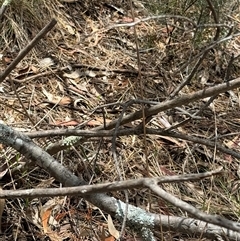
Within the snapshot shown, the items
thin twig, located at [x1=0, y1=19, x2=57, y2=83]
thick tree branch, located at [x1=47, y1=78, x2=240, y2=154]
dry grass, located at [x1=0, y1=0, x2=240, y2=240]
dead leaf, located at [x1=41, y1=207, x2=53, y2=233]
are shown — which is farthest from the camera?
dry grass, located at [x1=0, y1=0, x2=240, y2=240]

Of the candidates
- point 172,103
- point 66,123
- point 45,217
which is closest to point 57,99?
point 66,123

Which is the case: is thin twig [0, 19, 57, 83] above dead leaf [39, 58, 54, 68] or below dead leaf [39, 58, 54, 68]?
above

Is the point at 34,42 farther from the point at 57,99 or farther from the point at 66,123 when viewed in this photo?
the point at 57,99

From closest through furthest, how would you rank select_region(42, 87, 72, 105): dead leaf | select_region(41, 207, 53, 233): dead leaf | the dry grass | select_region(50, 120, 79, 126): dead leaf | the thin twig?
the thin twig
select_region(41, 207, 53, 233): dead leaf
the dry grass
select_region(50, 120, 79, 126): dead leaf
select_region(42, 87, 72, 105): dead leaf

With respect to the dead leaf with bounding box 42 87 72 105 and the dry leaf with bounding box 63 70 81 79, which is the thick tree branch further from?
the dry leaf with bounding box 63 70 81 79

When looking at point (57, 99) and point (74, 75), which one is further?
point (74, 75)

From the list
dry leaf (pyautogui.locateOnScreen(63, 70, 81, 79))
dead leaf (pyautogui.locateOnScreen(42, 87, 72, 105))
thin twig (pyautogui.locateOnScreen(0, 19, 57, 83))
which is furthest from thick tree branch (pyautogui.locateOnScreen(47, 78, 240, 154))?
dry leaf (pyautogui.locateOnScreen(63, 70, 81, 79))

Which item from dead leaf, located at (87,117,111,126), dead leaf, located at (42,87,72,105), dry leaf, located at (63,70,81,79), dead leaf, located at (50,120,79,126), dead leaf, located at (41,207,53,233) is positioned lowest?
dead leaf, located at (41,207,53,233)

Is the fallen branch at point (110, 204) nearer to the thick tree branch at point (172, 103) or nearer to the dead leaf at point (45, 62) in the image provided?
the thick tree branch at point (172, 103)

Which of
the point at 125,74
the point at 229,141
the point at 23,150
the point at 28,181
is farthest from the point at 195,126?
the point at 23,150

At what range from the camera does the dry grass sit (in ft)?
5.80

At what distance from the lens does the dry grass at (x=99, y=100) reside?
1767 millimetres

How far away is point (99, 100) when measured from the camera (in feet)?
7.55

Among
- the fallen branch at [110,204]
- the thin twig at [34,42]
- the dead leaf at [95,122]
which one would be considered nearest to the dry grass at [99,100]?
the dead leaf at [95,122]
